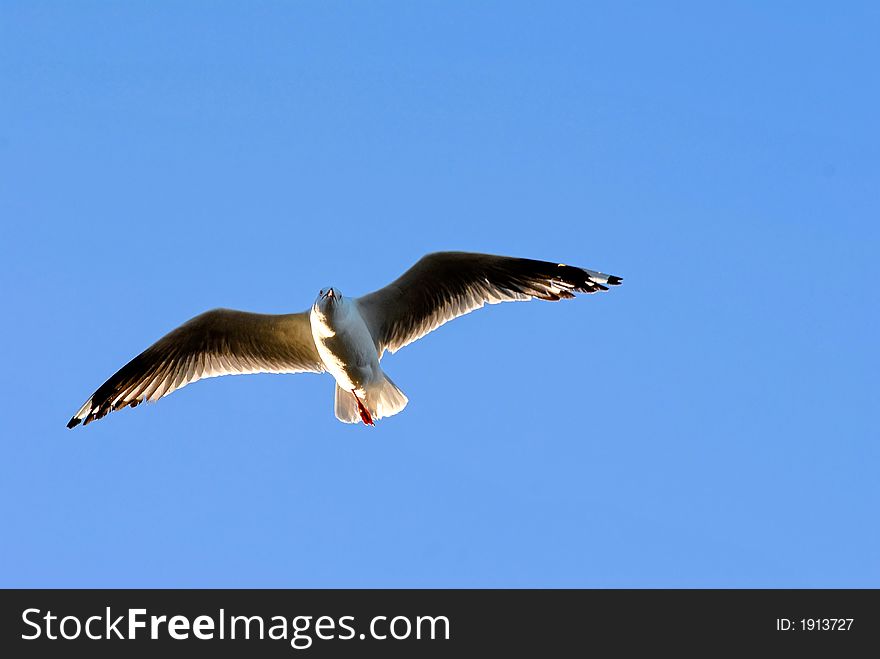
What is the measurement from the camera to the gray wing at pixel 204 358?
875cm

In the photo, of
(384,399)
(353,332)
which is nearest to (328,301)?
(353,332)

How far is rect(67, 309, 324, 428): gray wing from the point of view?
8750 mm

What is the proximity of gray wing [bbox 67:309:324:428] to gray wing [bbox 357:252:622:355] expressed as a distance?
637 millimetres

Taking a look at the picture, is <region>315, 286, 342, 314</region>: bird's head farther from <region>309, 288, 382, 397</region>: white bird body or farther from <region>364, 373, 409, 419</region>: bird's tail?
<region>364, 373, 409, 419</region>: bird's tail

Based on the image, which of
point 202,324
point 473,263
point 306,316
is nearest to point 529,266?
point 473,263

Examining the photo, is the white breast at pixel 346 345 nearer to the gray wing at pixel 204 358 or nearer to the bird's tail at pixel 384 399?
the bird's tail at pixel 384 399

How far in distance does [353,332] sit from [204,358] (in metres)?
1.54
